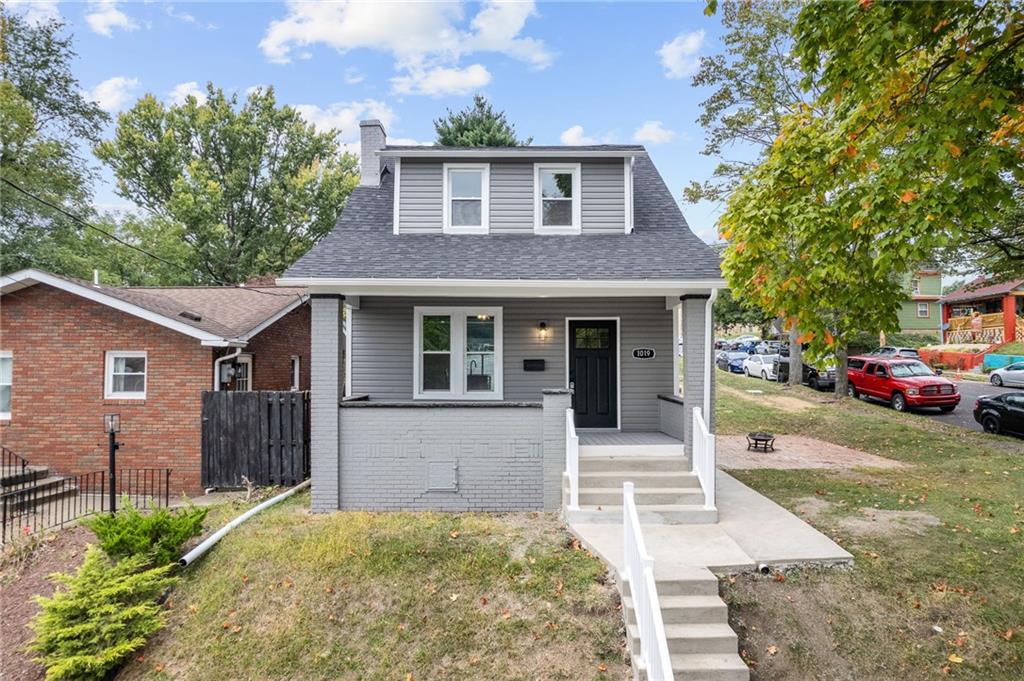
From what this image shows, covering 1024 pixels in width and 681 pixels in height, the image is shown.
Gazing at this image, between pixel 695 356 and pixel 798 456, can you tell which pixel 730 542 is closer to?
pixel 695 356

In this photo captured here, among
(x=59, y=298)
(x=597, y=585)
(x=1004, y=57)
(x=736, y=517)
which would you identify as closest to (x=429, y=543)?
(x=597, y=585)

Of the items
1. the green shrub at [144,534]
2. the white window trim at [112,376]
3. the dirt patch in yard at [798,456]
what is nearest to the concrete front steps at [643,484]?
the dirt patch in yard at [798,456]

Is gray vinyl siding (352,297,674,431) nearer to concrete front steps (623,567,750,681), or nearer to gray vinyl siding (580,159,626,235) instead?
gray vinyl siding (580,159,626,235)

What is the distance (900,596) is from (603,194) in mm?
7820

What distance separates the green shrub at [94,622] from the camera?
499cm

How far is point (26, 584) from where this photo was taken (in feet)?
21.9

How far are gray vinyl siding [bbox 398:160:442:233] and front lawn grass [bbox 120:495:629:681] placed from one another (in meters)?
5.98

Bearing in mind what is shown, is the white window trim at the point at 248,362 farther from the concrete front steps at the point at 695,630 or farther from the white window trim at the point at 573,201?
the concrete front steps at the point at 695,630

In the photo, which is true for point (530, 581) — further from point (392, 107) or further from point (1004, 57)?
point (392, 107)

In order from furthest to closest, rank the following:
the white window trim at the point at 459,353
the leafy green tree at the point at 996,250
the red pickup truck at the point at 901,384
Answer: the red pickup truck at the point at 901,384 → the leafy green tree at the point at 996,250 → the white window trim at the point at 459,353

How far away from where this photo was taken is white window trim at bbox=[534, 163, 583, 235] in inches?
394

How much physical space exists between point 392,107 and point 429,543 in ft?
68.0

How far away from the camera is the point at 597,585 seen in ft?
18.1

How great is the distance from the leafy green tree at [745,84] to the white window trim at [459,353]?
12.5m
